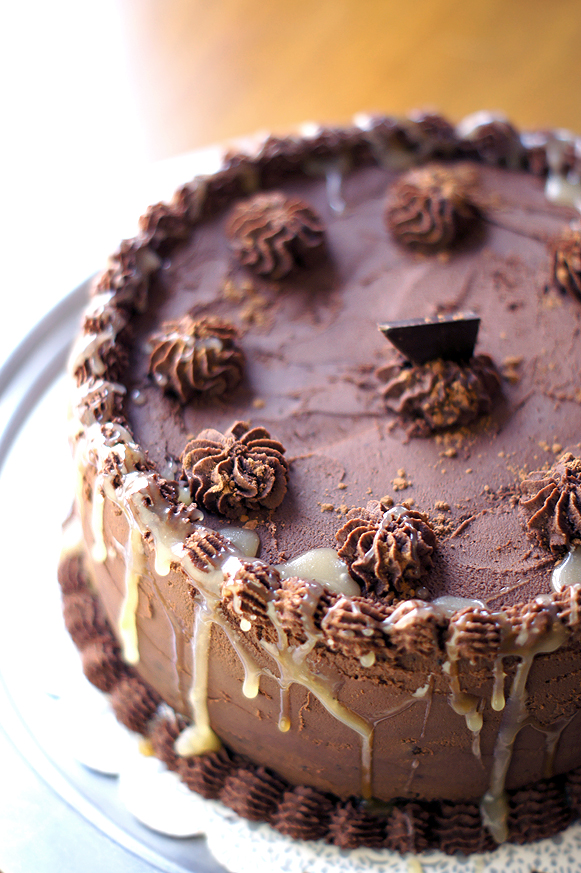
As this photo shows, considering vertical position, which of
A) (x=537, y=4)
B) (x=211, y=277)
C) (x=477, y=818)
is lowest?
(x=477, y=818)

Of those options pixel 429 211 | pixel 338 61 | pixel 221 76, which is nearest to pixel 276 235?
pixel 429 211

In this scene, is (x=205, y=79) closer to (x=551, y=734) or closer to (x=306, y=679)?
(x=306, y=679)

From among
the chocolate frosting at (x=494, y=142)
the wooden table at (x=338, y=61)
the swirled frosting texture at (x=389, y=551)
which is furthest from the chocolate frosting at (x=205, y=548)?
the wooden table at (x=338, y=61)

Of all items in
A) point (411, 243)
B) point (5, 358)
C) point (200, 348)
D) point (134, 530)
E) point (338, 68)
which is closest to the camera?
point (134, 530)

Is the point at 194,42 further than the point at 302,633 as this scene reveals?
Yes

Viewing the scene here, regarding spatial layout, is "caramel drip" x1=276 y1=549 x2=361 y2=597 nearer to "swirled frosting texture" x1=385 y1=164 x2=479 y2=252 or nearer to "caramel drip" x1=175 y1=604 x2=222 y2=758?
"caramel drip" x1=175 y1=604 x2=222 y2=758

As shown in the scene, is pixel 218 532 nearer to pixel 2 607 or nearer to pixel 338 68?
pixel 2 607

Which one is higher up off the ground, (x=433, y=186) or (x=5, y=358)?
(x=433, y=186)

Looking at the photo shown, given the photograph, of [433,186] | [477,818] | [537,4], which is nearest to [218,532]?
[477,818]
